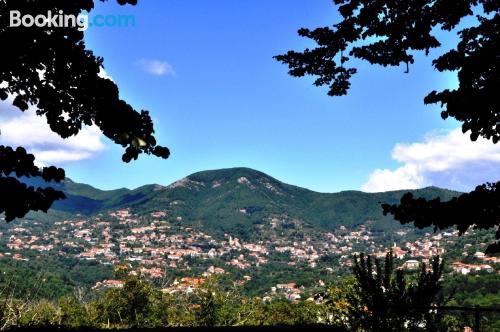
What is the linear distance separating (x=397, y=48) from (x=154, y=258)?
180 m

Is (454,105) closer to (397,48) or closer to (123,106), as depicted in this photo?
(397,48)

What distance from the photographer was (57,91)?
2506 millimetres

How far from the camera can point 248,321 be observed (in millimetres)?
22547

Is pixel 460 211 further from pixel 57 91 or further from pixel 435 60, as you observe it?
pixel 57 91

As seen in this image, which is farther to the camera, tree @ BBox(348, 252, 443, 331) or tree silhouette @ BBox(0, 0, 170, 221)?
tree @ BBox(348, 252, 443, 331)

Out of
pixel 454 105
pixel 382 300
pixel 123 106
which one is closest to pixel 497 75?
pixel 454 105

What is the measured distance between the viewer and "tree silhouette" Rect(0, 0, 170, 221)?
7.39ft

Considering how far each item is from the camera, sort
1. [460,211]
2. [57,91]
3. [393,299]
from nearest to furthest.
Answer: [57,91] < [460,211] < [393,299]

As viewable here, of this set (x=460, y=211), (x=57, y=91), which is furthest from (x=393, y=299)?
(x=57, y=91)

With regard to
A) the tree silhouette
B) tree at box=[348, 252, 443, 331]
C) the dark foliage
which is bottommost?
tree at box=[348, 252, 443, 331]

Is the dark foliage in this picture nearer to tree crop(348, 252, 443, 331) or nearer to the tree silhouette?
the tree silhouette

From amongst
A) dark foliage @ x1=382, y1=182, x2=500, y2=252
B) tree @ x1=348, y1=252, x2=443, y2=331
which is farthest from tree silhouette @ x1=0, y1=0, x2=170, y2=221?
tree @ x1=348, y1=252, x2=443, y2=331

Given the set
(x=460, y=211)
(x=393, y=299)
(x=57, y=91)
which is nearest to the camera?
(x=57, y=91)

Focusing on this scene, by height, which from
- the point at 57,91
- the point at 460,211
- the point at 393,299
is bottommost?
the point at 393,299
